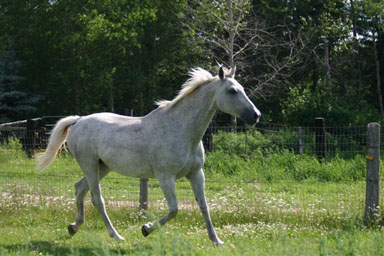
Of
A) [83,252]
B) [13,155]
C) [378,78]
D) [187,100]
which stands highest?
[378,78]

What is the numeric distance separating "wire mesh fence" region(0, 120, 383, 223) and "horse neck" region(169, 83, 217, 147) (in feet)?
6.87

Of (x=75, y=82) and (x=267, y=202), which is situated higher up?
(x=75, y=82)

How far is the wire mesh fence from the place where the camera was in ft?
28.9

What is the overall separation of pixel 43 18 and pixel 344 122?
18.0m

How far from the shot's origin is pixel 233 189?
A: 10805 mm

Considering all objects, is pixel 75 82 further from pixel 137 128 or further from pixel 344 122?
pixel 137 128

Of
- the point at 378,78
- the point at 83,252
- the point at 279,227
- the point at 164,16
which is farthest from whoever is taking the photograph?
the point at 164,16

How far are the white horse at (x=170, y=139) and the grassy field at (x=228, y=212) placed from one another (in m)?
0.65

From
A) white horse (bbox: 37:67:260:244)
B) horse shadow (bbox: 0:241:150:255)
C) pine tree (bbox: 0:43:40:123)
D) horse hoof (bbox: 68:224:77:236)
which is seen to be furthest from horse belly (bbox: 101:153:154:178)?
pine tree (bbox: 0:43:40:123)

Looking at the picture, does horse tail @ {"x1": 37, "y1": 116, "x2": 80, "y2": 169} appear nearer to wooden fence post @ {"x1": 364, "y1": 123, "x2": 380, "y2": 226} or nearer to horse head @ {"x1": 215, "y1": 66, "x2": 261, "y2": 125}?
horse head @ {"x1": 215, "y1": 66, "x2": 261, "y2": 125}

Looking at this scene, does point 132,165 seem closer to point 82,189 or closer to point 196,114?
point 196,114

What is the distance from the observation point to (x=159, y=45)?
102 ft

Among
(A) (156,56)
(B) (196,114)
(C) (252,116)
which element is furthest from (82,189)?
(A) (156,56)

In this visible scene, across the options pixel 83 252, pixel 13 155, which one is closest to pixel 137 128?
pixel 83 252
